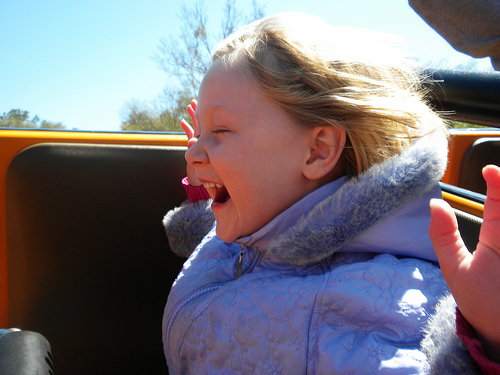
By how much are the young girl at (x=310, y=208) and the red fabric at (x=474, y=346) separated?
0.13 m

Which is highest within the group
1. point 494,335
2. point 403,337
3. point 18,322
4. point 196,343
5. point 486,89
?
point 486,89

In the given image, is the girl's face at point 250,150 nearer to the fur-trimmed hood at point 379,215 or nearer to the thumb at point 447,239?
the fur-trimmed hood at point 379,215

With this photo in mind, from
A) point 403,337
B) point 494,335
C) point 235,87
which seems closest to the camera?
point 494,335

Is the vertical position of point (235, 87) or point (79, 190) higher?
point (235, 87)

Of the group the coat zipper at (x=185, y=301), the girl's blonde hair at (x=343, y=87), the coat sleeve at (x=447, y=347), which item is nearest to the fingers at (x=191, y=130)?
the girl's blonde hair at (x=343, y=87)

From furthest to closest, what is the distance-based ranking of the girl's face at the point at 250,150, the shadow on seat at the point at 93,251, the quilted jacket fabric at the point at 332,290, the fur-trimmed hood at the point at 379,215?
the shadow on seat at the point at 93,251, the girl's face at the point at 250,150, the fur-trimmed hood at the point at 379,215, the quilted jacket fabric at the point at 332,290

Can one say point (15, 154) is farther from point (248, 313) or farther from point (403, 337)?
point (403, 337)

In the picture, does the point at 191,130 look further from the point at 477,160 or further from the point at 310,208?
the point at 477,160

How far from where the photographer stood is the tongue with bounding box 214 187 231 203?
0.99 meters

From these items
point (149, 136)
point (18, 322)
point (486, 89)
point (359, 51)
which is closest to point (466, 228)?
point (486, 89)

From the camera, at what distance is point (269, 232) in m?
0.84

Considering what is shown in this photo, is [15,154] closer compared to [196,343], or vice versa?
[196,343]

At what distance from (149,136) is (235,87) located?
1.57ft

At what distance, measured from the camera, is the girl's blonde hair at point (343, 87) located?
Answer: 84 centimetres
